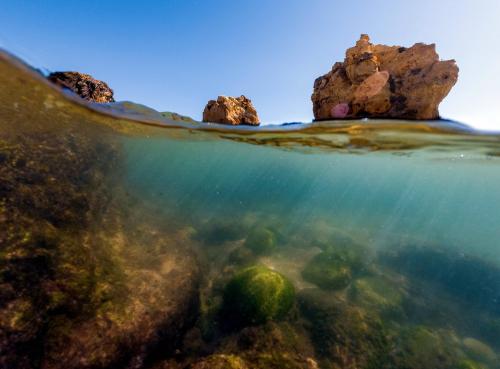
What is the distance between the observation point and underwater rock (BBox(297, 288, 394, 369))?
27.5 feet

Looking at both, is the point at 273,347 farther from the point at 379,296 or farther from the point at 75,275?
the point at 379,296

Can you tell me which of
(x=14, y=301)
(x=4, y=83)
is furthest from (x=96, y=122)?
(x=14, y=301)

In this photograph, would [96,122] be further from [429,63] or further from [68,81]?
[429,63]

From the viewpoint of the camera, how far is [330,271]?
43.4 ft

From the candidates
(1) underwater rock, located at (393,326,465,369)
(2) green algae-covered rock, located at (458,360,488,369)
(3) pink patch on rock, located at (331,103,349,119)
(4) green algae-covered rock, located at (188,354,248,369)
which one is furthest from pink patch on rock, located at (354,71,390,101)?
(2) green algae-covered rock, located at (458,360,488,369)

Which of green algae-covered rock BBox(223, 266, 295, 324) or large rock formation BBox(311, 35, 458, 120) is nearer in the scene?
large rock formation BBox(311, 35, 458, 120)

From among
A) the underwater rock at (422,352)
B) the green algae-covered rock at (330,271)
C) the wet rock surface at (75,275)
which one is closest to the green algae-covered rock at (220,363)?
the wet rock surface at (75,275)

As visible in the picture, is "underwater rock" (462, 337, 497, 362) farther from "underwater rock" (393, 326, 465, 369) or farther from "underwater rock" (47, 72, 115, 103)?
"underwater rock" (47, 72, 115, 103)

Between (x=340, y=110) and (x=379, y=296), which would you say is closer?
(x=340, y=110)

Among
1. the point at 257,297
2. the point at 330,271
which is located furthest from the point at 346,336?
the point at 330,271

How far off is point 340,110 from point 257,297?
22.5 feet

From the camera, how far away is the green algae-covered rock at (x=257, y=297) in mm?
9102

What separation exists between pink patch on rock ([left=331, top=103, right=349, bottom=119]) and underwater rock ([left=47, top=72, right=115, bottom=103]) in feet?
28.9

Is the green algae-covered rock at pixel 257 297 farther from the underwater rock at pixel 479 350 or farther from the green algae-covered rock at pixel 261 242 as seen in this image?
the underwater rock at pixel 479 350
